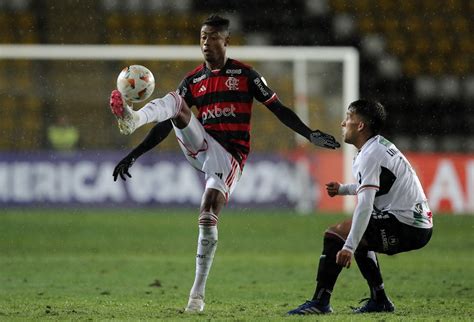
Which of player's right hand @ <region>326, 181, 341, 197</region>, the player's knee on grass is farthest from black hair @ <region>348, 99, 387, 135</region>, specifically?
the player's knee on grass

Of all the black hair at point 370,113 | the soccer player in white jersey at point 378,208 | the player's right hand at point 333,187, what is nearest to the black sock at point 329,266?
the soccer player in white jersey at point 378,208

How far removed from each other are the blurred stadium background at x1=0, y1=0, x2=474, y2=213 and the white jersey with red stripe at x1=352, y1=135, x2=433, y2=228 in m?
11.7

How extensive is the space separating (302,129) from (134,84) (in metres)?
1.27

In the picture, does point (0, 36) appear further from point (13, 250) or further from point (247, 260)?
point (247, 260)

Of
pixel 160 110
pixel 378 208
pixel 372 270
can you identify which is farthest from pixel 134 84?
pixel 372 270

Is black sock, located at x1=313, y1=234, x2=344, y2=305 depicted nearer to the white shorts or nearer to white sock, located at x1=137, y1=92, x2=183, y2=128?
the white shorts

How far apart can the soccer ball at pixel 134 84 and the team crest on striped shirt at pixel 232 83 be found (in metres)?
0.75

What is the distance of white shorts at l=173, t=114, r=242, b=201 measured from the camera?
734 centimetres

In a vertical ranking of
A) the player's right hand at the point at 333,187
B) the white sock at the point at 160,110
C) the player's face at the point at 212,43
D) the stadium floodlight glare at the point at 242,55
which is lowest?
the player's right hand at the point at 333,187

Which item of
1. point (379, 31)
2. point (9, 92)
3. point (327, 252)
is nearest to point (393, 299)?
point (327, 252)

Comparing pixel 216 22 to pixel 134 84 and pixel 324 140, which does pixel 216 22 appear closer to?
pixel 134 84

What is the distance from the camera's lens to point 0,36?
836 inches

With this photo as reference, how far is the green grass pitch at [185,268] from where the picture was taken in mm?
7316

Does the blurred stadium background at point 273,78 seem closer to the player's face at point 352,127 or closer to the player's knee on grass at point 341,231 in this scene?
the player's face at point 352,127
